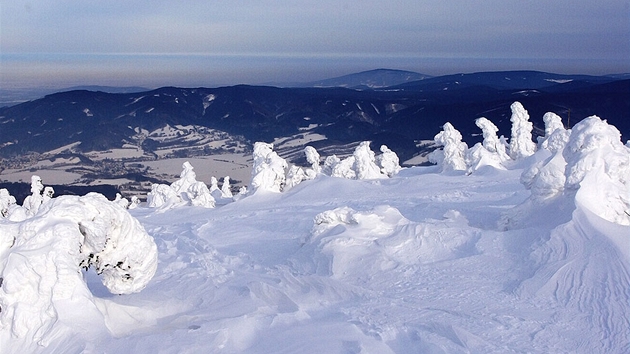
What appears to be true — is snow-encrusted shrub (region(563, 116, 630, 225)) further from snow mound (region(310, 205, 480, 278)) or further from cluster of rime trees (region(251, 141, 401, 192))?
cluster of rime trees (region(251, 141, 401, 192))

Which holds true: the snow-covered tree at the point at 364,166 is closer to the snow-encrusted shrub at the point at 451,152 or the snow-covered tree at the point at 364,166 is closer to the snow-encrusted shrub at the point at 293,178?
the snow-encrusted shrub at the point at 293,178

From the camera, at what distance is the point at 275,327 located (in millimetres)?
8047

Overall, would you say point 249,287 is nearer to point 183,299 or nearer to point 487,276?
point 183,299

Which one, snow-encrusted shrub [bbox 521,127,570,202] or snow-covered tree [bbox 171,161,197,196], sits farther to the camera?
snow-covered tree [bbox 171,161,197,196]

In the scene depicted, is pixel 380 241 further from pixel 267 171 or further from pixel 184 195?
pixel 184 195

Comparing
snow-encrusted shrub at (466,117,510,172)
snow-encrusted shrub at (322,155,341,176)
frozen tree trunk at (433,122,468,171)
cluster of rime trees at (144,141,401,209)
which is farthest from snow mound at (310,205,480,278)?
frozen tree trunk at (433,122,468,171)

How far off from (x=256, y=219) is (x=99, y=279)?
7.95m

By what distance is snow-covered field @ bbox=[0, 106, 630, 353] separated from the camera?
24.2 feet

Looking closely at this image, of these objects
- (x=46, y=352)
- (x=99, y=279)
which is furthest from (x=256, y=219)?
(x=46, y=352)

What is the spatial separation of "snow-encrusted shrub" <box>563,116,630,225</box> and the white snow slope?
40 centimetres

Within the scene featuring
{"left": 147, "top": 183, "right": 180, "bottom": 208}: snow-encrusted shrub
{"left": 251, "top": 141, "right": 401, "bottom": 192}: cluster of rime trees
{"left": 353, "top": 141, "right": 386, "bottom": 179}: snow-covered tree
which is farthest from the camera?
{"left": 353, "top": 141, "right": 386, "bottom": 179}: snow-covered tree

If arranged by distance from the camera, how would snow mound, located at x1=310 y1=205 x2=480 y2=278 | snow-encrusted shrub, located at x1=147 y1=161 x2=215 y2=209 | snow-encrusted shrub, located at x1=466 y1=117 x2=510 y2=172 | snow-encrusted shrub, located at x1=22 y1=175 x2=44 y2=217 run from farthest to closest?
snow-encrusted shrub, located at x1=466 y1=117 x2=510 y2=172 → snow-encrusted shrub, located at x1=22 y1=175 x2=44 y2=217 → snow-encrusted shrub, located at x1=147 y1=161 x2=215 y2=209 → snow mound, located at x1=310 y1=205 x2=480 y2=278

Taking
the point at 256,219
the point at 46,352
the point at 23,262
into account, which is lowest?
the point at 256,219

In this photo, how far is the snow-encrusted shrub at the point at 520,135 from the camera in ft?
103
